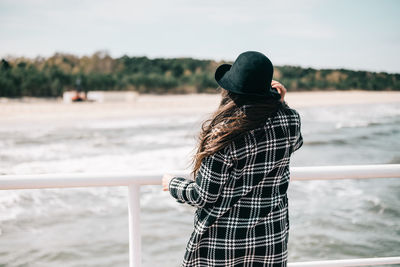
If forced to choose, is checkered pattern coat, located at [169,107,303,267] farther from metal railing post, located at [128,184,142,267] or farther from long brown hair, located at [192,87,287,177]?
metal railing post, located at [128,184,142,267]

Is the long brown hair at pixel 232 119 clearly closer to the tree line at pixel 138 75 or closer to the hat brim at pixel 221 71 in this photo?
the hat brim at pixel 221 71

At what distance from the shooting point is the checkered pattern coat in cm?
120

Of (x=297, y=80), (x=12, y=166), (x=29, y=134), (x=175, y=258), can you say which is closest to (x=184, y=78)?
(x=297, y=80)

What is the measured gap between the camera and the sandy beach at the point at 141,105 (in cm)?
4228

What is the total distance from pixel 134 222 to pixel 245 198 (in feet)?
1.75

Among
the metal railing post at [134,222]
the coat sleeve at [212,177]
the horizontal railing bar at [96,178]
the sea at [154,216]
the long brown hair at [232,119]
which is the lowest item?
the sea at [154,216]

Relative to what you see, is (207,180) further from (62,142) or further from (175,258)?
(62,142)

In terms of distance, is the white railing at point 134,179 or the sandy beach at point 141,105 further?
the sandy beach at point 141,105

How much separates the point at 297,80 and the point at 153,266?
6113 cm

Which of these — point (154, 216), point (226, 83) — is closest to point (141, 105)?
point (154, 216)

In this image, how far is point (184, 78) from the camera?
6631 centimetres

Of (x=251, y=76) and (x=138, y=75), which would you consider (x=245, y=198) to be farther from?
(x=138, y=75)

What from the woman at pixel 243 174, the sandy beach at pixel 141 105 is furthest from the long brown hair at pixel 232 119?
the sandy beach at pixel 141 105

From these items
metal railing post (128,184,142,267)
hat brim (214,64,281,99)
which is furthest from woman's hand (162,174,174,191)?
hat brim (214,64,281,99)
